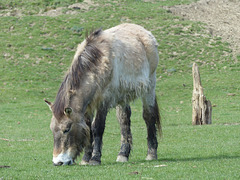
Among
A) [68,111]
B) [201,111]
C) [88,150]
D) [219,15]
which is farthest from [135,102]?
[219,15]

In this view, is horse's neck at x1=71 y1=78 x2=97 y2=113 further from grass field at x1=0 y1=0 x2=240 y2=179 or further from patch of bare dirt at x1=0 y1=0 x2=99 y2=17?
patch of bare dirt at x1=0 y1=0 x2=99 y2=17

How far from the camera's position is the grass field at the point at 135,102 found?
8.53 meters

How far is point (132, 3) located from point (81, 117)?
38548 millimetres

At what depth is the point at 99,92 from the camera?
9102mm

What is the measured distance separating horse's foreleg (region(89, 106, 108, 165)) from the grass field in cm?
21

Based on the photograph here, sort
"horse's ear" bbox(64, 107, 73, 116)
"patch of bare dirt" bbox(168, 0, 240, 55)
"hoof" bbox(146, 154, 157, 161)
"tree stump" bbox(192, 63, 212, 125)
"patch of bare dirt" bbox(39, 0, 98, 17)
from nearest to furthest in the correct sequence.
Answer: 1. "horse's ear" bbox(64, 107, 73, 116)
2. "hoof" bbox(146, 154, 157, 161)
3. "tree stump" bbox(192, 63, 212, 125)
4. "patch of bare dirt" bbox(168, 0, 240, 55)
5. "patch of bare dirt" bbox(39, 0, 98, 17)

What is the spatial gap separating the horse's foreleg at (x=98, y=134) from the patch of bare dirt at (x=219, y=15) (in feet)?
97.4

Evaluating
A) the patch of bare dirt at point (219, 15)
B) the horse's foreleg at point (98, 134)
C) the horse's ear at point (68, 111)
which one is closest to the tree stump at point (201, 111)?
the horse's foreleg at point (98, 134)

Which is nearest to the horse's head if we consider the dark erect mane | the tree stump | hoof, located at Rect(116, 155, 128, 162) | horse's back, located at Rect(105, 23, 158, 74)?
the dark erect mane

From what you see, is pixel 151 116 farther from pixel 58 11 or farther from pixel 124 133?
pixel 58 11

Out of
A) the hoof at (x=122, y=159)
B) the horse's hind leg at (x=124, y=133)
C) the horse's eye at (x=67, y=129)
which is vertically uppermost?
the horse's eye at (x=67, y=129)

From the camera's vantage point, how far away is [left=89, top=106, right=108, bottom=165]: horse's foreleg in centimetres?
898

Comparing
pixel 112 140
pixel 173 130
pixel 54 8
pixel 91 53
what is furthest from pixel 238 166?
pixel 54 8

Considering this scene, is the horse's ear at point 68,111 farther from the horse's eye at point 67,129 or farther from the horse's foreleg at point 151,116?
the horse's foreleg at point 151,116
